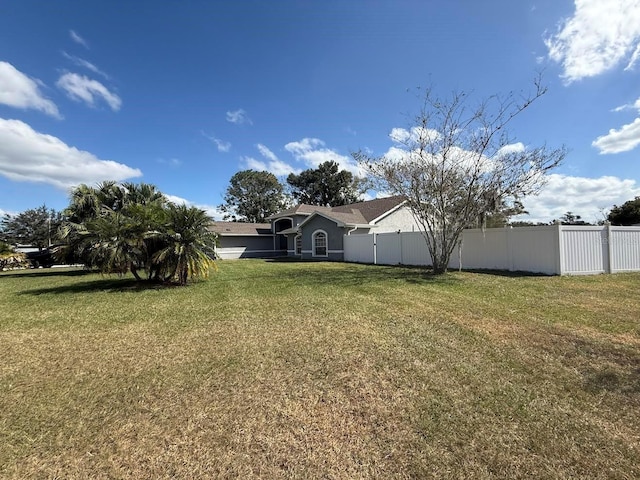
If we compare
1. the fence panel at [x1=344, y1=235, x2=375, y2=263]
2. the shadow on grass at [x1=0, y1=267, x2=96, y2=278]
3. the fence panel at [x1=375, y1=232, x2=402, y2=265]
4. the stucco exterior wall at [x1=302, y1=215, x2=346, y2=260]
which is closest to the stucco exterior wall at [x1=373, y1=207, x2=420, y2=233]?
the stucco exterior wall at [x1=302, y1=215, x2=346, y2=260]

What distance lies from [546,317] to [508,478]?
5.03 meters

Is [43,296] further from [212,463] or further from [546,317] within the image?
[546,317]

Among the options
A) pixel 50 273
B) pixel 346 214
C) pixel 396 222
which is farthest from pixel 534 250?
pixel 50 273

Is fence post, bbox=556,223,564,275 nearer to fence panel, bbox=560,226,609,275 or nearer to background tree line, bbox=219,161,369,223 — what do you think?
fence panel, bbox=560,226,609,275

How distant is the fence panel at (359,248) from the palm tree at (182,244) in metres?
10.8

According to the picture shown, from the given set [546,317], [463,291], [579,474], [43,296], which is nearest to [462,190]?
[463,291]

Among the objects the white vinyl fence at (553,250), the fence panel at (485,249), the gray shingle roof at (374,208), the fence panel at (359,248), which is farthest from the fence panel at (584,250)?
the gray shingle roof at (374,208)

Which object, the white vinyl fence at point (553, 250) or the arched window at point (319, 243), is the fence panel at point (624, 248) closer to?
the white vinyl fence at point (553, 250)

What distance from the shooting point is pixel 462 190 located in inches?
523

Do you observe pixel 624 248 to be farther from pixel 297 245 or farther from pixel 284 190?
pixel 284 190

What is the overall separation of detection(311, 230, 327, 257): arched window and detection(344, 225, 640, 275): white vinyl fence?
411 inches

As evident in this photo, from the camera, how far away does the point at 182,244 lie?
1109 centimetres

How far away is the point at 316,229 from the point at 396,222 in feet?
19.7

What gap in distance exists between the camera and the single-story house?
23516mm
